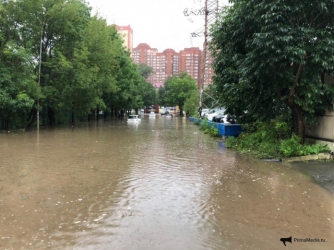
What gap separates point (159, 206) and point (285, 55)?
6.28 metres

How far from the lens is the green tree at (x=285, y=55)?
30.8 feet

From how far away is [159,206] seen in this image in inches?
227

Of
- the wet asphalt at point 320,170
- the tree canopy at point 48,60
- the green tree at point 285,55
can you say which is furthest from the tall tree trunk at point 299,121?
the tree canopy at point 48,60

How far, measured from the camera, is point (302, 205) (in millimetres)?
5898

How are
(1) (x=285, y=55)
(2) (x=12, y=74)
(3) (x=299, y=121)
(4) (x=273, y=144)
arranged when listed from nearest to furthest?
(1) (x=285, y=55) < (3) (x=299, y=121) < (4) (x=273, y=144) < (2) (x=12, y=74)

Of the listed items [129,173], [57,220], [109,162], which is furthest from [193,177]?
[57,220]

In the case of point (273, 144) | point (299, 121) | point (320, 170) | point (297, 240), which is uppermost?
point (299, 121)

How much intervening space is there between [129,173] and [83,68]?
1848cm

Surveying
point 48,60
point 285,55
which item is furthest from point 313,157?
point 48,60

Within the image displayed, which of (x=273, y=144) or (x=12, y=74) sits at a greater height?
(x=12, y=74)

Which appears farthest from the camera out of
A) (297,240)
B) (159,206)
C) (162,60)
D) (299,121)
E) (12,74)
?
(162,60)

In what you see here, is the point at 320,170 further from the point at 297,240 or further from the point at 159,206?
the point at 159,206

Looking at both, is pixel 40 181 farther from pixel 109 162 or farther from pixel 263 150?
pixel 263 150

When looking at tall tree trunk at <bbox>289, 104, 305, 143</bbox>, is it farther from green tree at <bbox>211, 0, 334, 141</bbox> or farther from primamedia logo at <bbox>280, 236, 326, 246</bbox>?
primamedia logo at <bbox>280, 236, 326, 246</bbox>
